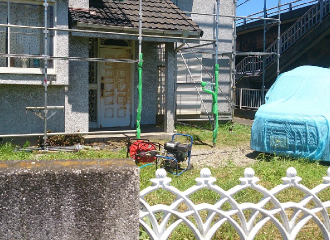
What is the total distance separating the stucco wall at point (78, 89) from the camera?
1120cm

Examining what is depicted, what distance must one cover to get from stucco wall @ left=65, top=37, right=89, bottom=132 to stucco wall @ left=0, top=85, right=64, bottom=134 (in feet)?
1.15

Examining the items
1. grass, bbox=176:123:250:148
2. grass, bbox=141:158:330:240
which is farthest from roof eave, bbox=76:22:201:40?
grass, bbox=141:158:330:240

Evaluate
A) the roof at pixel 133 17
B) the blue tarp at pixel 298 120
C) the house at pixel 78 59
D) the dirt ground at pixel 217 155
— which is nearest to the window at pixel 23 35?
the house at pixel 78 59

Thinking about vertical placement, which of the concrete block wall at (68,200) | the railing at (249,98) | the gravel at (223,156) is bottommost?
the gravel at (223,156)

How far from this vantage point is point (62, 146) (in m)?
10.3

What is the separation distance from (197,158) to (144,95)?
458 cm

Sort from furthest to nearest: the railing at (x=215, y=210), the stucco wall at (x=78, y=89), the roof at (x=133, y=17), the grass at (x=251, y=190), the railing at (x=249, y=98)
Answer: the railing at (x=249, y=98)
the stucco wall at (x=78, y=89)
the roof at (x=133, y=17)
the grass at (x=251, y=190)
the railing at (x=215, y=210)

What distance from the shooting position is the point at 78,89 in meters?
11.3

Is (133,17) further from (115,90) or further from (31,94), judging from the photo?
(31,94)

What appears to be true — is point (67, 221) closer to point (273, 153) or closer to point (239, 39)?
point (273, 153)

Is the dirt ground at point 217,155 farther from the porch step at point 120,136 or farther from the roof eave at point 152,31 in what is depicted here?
the roof eave at point 152,31

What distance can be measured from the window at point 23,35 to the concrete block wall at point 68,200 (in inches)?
298

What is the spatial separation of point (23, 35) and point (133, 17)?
2.91m

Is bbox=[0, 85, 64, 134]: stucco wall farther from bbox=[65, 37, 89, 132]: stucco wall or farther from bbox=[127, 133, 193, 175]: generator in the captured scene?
bbox=[127, 133, 193, 175]: generator
